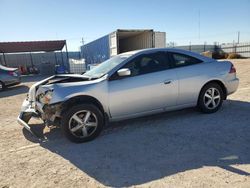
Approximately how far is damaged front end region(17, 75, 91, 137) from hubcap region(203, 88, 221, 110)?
109 inches

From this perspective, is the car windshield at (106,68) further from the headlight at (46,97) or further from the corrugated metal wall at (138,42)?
the corrugated metal wall at (138,42)

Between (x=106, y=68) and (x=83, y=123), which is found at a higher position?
(x=106, y=68)

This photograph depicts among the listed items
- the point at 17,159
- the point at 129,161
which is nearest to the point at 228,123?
the point at 129,161

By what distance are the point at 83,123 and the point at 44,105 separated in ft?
2.55

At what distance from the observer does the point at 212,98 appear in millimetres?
5371

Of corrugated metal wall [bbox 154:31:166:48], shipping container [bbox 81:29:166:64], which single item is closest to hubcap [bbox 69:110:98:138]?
shipping container [bbox 81:29:166:64]

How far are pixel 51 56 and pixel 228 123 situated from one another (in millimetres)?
30679

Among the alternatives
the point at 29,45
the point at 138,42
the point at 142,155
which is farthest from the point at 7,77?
the point at 29,45

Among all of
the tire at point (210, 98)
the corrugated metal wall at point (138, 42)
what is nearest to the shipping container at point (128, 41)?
the corrugated metal wall at point (138, 42)

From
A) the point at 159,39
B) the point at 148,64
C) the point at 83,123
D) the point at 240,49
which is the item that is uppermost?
the point at 240,49

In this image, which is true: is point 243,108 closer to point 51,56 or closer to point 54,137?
point 54,137

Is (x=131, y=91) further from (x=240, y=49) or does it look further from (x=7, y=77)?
(x=240, y=49)

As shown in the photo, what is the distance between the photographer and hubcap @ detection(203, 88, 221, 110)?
17.5 ft

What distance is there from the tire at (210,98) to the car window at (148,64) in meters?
1.10
